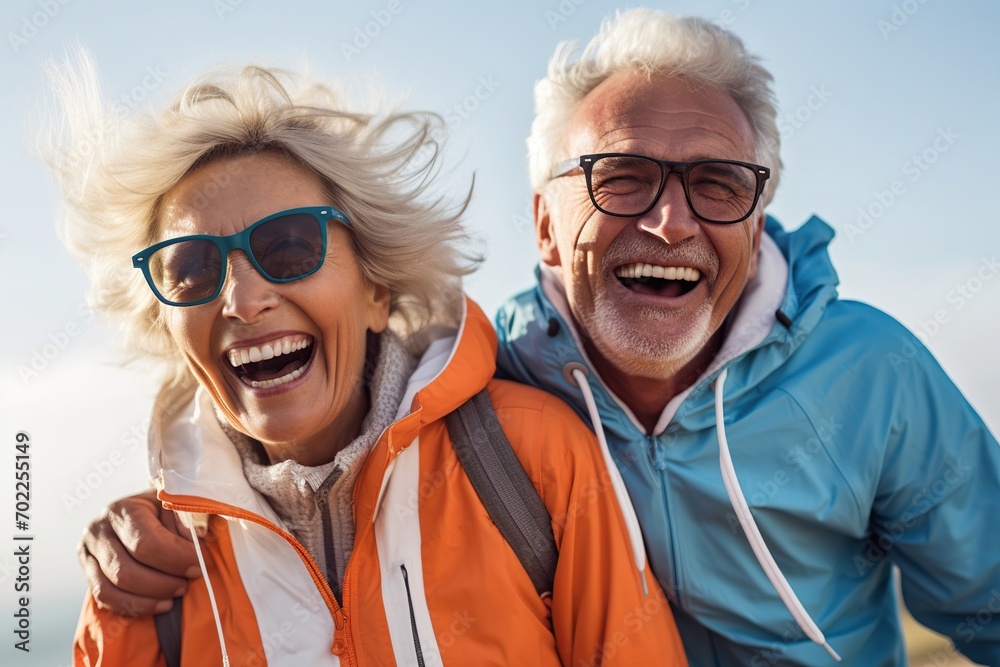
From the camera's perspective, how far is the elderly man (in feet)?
8.78

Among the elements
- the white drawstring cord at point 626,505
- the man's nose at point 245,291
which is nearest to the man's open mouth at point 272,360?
the man's nose at point 245,291

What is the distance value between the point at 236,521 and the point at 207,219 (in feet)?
3.09

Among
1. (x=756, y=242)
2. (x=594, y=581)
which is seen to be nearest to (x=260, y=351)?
(x=594, y=581)

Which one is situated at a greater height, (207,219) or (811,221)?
(207,219)

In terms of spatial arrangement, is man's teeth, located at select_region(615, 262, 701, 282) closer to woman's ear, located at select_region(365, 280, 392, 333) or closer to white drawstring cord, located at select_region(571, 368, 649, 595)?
white drawstring cord, located at select_region(571, 368, 649, 595)

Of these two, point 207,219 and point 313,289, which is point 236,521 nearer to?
point 313,289

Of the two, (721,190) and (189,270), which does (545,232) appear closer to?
(721,190)

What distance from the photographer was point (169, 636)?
2.53 meters

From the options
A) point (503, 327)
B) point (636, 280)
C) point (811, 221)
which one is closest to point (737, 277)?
point (636, 280)

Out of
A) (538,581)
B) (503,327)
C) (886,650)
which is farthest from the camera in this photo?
(503,327)

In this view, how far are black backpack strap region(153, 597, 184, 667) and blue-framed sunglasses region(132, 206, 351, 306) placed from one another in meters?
0.96

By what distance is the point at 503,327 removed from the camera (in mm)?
3225

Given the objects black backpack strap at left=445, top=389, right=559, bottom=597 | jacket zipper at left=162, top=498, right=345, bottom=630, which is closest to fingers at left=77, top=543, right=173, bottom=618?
jacket zipper at left=162, top=498, right=345, bottom=630

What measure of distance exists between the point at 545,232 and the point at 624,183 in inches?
20.4
